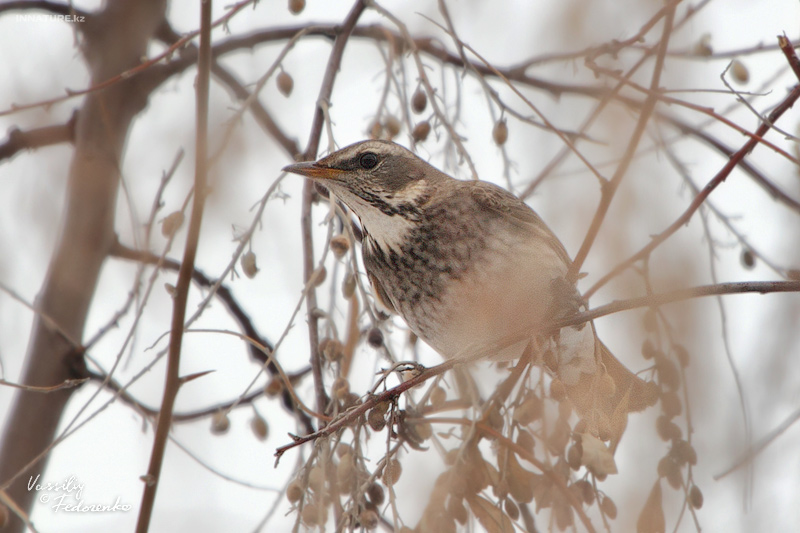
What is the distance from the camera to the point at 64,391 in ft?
12.9

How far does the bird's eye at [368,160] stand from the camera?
4.49 metres

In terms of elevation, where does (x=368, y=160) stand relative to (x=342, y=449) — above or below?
above

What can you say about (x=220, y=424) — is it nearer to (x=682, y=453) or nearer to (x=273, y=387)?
(x=273, y=387)

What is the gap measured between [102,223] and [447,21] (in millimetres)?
1953

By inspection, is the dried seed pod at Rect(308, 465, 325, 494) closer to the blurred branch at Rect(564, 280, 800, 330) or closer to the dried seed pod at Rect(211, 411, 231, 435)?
the dried seed pod at Rect(211, 411, 231, 435)

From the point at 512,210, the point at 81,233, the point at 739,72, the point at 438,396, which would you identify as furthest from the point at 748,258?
the point at 81,233

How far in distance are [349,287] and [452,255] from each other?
90 centimetres

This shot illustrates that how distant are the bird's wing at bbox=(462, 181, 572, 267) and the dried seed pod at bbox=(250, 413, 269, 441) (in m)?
1.52

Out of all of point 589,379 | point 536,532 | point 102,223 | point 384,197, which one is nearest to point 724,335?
point 589,379

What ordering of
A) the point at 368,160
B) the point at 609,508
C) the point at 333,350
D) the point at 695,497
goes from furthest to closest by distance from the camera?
the point at 368,160, the point at 333,350, the point at 695,497, the point at 609,508

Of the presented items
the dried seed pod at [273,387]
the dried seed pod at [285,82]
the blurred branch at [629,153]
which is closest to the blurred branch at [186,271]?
the dried seed pod at [273,387]

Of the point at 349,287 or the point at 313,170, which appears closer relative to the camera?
the point at 349,287

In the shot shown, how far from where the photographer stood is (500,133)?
12.4ft

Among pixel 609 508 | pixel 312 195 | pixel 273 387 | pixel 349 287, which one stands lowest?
pixel 609 508
